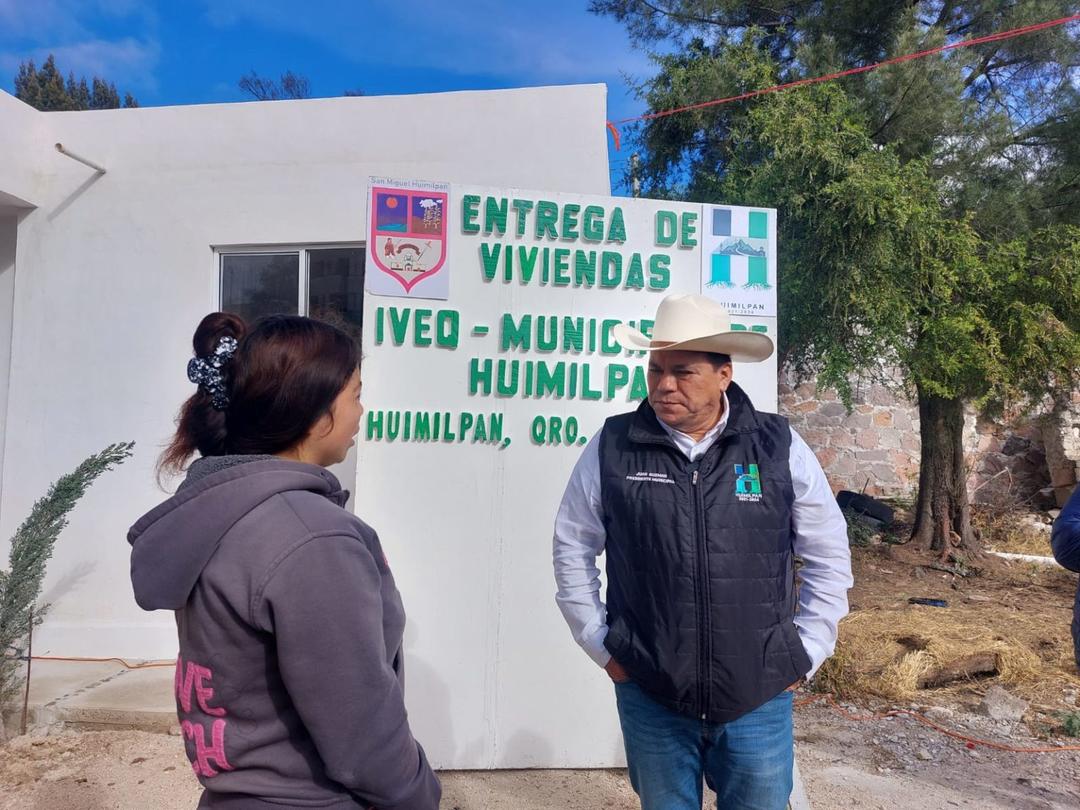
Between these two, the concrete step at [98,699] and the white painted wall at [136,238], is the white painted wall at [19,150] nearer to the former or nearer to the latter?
the white painted wall at [136,238]

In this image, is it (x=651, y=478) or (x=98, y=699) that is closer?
(x=651, y=478)

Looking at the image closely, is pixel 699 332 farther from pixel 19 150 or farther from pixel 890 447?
pixel 890 447

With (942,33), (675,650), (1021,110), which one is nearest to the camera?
(675,650)

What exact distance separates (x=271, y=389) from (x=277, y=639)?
17.1 inches

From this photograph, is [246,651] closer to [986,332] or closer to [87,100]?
[986,332]

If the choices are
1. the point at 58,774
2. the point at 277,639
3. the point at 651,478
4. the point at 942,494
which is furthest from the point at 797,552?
the point at 942,494

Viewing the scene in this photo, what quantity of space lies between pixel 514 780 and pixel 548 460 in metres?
1.45

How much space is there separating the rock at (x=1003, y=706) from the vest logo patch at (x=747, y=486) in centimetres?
353

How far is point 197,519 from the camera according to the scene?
4.45ft

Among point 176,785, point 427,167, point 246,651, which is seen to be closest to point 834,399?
point 427,167

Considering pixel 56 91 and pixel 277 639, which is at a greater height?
pixel 56 91

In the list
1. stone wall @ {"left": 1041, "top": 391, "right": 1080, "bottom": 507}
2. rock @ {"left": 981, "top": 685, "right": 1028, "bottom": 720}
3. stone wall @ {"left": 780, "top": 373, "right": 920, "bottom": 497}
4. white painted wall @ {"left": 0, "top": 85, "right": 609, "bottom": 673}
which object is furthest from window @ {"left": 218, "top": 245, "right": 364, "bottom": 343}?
stone wall @ {"left": 1041, "top": 391, "right": 1080, "bottom": 507}

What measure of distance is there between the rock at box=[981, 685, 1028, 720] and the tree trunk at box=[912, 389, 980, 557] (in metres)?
3.72

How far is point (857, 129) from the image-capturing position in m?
6.14
